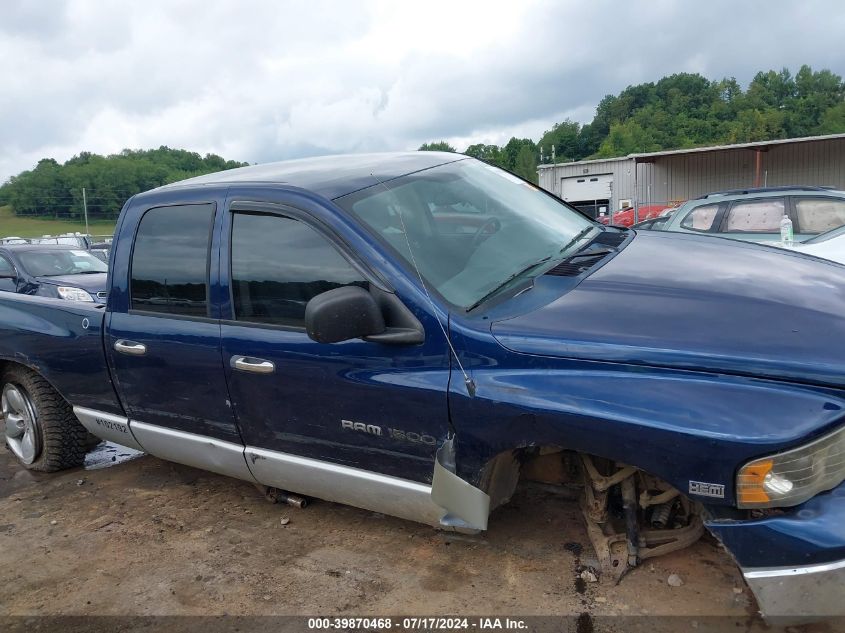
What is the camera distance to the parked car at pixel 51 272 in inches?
400

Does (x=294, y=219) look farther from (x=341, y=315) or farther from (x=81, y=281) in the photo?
(x=81, y=281)

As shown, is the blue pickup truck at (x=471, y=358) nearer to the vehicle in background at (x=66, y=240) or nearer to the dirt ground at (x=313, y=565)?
the dirt ground at (x=313, y=565)

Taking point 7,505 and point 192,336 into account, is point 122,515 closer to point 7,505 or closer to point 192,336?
point 7,505

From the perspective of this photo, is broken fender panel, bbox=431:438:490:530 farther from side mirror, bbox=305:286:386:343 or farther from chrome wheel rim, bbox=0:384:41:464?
chrome wheel rim, bbox=0:384:41:464

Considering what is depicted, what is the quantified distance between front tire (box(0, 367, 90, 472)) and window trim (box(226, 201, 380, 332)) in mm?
1931

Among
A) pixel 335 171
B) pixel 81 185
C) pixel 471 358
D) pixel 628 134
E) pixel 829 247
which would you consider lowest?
pixel 471 358

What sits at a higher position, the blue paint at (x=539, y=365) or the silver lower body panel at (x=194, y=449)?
the blue paint at (x=539, y=365)

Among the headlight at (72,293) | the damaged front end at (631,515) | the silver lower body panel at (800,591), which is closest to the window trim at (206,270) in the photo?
the damaged front end at (631,515)

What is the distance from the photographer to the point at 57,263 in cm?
1127

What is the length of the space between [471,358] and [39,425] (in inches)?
131

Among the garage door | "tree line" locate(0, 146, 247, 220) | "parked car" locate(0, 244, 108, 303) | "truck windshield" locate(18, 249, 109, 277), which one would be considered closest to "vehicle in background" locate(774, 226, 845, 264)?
"parked car" locate(0, 244, 108, 303)

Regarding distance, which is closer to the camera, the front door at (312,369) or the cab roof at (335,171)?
the front door at (312,369)

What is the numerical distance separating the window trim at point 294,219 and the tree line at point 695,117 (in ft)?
221

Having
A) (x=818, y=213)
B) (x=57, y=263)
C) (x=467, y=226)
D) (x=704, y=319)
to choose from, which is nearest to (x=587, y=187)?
(x=818, y=213)
